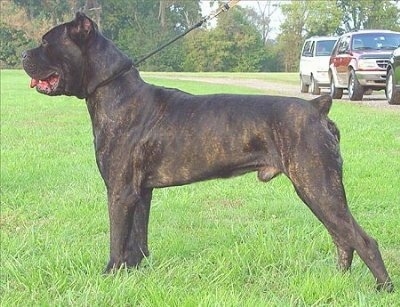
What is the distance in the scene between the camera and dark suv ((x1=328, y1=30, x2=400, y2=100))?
1994cm

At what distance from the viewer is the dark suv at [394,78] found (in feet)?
51.7

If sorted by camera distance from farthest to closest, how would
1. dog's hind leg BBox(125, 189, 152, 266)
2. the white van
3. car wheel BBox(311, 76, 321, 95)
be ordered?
1. car wheel BBox(311, 76, 321, 95)
2. the white van
3. dog's hind leg BBox(125, 189, 152, 266)

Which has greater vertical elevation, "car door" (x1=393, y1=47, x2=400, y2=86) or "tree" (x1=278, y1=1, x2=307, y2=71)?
"car door" (x1=393, y1=47, x2=400, y2=86)

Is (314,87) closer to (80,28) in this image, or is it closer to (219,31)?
(80,28)

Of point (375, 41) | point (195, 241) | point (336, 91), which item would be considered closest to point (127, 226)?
point (195, 241)

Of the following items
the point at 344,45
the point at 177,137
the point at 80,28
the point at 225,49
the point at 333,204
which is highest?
the point at 80,28

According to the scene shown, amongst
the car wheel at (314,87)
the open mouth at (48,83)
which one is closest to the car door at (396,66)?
the car wheel at (314,87)

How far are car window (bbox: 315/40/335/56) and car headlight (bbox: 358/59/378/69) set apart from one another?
19.4 feet

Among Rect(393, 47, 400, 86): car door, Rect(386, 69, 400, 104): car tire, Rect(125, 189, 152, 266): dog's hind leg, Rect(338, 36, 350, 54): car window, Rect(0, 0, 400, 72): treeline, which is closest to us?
Rect(125, 189, 152, 266): dog's hind leg

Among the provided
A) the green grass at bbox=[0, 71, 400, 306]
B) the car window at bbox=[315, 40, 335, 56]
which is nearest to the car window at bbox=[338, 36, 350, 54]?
the car window at bbox=[315, 40, 335, 56]

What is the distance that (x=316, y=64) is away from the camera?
83.5ft

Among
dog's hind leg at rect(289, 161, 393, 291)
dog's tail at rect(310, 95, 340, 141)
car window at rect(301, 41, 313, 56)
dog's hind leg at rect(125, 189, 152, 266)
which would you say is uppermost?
dog's tail at rect(310, 95, 340, 141)

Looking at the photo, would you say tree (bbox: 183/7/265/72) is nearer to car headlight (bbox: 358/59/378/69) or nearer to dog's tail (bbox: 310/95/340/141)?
car headlight (bbox: 358/59/378/69)

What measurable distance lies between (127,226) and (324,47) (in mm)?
22769
